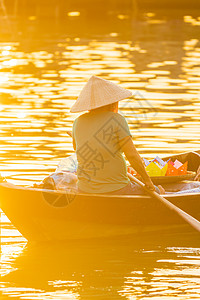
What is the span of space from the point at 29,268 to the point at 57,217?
25.4 inches

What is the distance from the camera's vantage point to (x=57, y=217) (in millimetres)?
9977

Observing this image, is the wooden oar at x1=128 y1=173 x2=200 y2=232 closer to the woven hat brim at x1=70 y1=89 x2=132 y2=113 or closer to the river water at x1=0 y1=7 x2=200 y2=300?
the river water at x1=0 y1=7 x2=200 y2=300

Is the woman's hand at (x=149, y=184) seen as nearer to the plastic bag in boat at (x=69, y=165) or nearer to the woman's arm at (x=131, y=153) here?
the woman's arm at (x=131, y=153)

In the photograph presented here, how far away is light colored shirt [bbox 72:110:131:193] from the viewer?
31.8ft

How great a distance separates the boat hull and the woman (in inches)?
5.9

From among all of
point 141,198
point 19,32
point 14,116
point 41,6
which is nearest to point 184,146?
point 14,116

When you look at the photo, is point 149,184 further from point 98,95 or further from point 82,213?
point 98,95

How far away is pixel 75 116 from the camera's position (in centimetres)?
1730

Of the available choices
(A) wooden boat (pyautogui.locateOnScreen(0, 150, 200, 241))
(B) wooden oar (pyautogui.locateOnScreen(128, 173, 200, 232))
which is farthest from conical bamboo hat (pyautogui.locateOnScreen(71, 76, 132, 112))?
(B) wooden oar (pyautogui.locateOnScreen(128, 173, 200, 232))

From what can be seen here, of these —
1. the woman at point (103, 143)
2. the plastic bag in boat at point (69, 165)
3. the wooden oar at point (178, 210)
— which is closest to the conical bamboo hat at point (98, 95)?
the woman at point (103, 143)

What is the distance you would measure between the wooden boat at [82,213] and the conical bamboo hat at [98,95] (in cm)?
83

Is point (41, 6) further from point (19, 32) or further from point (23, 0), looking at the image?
point (19, 32)

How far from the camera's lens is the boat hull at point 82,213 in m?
9.81

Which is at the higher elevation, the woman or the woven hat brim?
the woven hat brim
